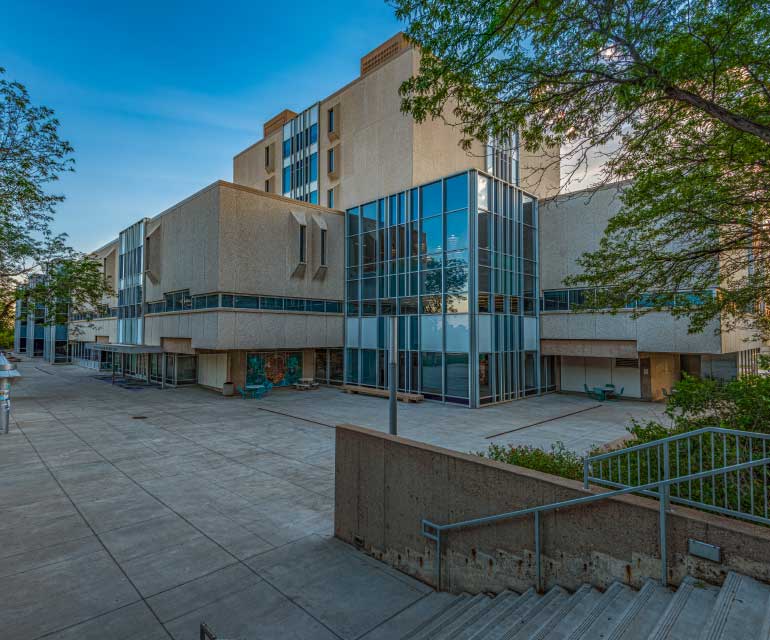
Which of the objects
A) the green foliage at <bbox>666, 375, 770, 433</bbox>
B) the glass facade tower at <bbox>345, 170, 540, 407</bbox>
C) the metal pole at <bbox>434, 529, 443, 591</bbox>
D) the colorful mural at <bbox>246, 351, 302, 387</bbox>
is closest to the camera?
the green foliage at <bbox>666, 375, 770, 433</bbox>

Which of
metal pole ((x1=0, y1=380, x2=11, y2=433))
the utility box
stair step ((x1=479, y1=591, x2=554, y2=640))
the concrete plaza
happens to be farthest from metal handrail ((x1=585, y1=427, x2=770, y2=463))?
metal pole ((x1=0, y1=380, x2=11, y2=433))

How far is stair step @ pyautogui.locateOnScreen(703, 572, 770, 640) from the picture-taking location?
3123 mm

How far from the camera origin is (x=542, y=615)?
456 cm

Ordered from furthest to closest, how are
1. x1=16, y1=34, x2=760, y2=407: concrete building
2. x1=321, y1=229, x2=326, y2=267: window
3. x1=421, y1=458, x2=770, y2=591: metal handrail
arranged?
x1=321, y1=229, x2=326, y2=267: window
x1=16, y1=34, x2=760, y2=407: concrete building
x1=421, y1=458, x2=770, y2=591: metal handrail

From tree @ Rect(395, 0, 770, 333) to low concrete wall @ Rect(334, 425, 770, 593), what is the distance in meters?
4.83

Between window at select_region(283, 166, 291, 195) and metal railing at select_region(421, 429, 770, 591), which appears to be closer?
metal railing at select_region(421, 429, 770, 591)

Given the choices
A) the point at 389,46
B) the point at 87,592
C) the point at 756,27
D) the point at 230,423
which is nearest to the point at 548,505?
the point at 87,592

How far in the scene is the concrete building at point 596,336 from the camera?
809 inches

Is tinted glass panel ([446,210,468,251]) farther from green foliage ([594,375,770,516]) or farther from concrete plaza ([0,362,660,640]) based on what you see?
green foliage ([594,375,770,516])

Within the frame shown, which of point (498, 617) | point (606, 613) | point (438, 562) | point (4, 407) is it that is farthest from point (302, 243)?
point (606, 613)

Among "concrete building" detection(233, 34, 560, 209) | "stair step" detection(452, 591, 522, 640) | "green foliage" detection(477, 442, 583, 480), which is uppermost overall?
"concrete building" detection(233, 34, 560, 209)

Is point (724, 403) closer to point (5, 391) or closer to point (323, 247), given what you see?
point (5, 391)

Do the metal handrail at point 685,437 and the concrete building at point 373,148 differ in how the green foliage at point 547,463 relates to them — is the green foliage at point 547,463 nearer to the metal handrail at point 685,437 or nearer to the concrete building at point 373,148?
the metal handrail at point 685,437

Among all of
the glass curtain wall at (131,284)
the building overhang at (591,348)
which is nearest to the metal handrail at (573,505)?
the building overhang at (591,348)
